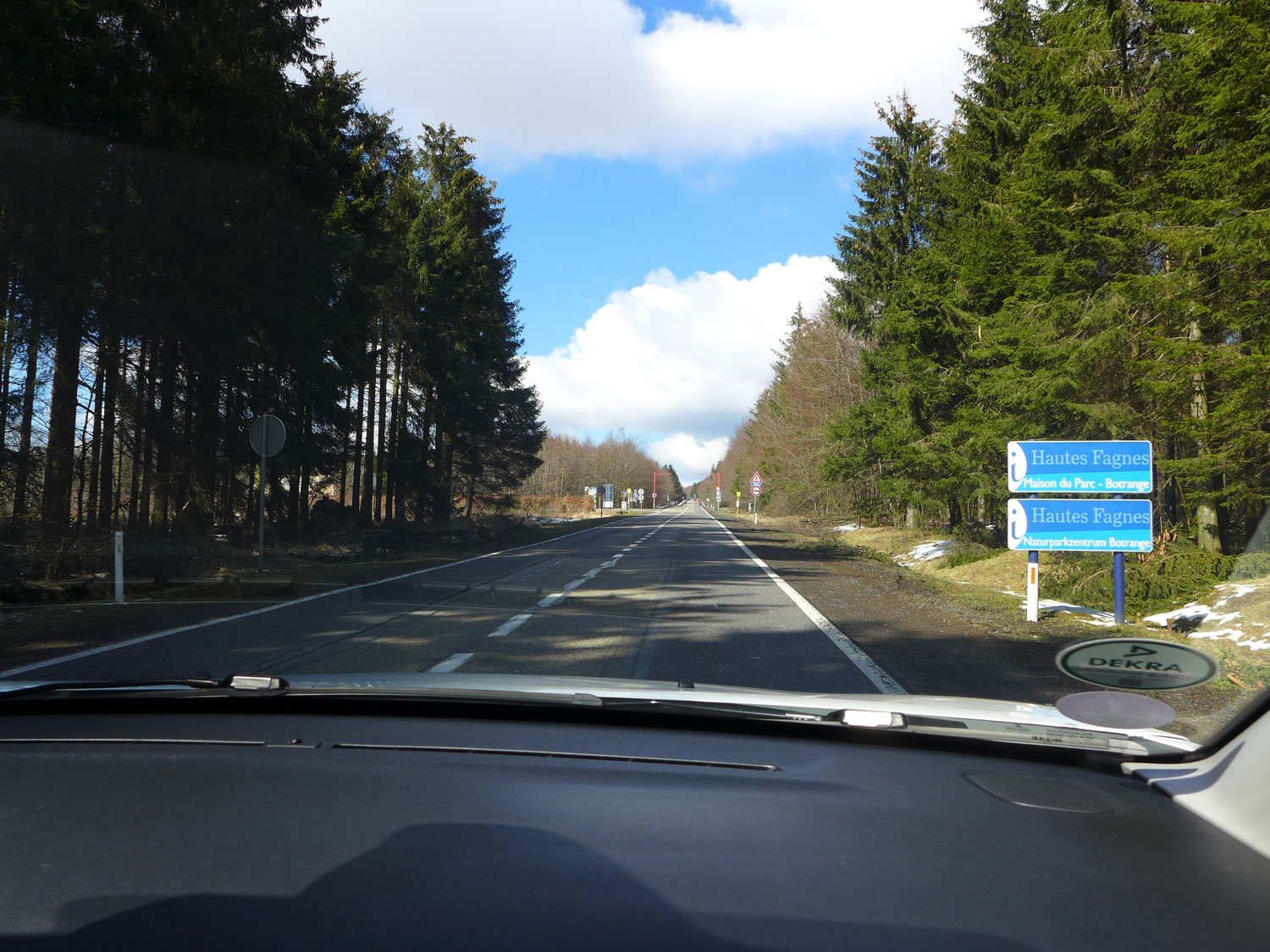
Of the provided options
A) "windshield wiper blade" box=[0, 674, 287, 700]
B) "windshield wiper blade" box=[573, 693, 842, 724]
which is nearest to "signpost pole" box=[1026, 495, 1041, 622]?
"windshield wiper blade" box=[573, 693, 842, 724]

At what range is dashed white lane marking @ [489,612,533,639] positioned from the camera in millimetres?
8555

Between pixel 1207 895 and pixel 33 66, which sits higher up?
pixel 33 66

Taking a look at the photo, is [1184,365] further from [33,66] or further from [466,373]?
[466,373]

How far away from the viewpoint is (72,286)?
13.5 meters

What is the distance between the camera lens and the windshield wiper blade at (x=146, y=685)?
2.93 m

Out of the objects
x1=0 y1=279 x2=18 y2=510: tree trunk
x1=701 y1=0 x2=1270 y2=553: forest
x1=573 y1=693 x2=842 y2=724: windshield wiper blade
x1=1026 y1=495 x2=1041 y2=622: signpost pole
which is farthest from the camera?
x1=0 y1=279 x2=18 y2=510: tree trunk

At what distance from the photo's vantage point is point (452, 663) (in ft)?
22.4

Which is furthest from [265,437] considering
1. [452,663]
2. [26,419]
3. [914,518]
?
[914,518]

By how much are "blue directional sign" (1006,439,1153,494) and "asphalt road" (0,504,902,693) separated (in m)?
3.51

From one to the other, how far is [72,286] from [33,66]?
11.3ft

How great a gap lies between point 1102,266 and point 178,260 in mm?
18400

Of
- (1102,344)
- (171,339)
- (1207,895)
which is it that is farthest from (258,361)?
(1207,895)

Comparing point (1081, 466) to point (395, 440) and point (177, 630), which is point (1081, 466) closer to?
point (177, 630)

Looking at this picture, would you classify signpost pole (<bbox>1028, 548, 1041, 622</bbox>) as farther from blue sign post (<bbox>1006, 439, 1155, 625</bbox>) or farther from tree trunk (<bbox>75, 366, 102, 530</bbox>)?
tree trunk (<bbox>75, 366, 102, 530</bbox>)
